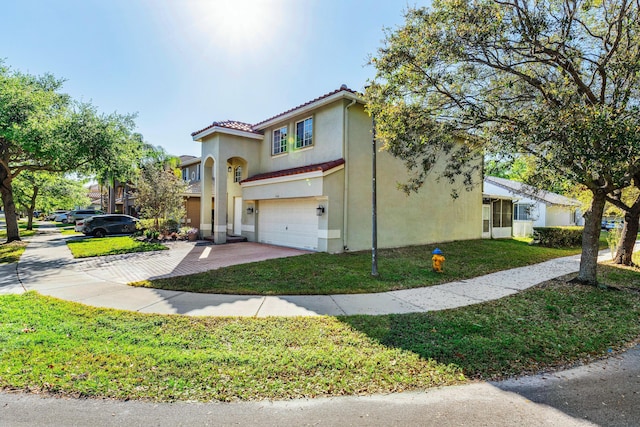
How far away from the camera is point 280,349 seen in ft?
14.5

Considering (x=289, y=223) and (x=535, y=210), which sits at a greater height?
(x=535, y=210)

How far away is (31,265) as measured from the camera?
35.7ft

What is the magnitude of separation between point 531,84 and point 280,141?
11.1 meters

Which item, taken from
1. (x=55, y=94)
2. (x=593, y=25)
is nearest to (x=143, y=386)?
(x=593, y=25)

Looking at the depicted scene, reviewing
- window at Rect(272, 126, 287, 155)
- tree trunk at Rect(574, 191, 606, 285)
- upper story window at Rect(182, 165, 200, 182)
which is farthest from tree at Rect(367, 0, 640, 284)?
upper story window at Rect(182, 165, 200, 182)

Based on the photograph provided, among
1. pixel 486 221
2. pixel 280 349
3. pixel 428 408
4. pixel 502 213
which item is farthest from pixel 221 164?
pixel 502 213

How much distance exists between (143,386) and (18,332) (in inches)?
122

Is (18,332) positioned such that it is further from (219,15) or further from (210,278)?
(219,15)

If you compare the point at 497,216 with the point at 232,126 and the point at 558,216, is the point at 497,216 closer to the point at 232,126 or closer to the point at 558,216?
the point at 558,216

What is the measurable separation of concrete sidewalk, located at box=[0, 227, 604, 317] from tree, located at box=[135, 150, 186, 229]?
19.2ft

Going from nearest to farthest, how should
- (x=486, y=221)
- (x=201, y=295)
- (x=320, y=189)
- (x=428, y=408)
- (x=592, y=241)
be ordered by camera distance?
1. (x=428, y=408)
2. (x=201, y=295)
3. (x=592, y=241)
4. (x=320, y=189)
5. (x=486, y=221)

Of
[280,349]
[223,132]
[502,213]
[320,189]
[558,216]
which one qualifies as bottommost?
[280,349]

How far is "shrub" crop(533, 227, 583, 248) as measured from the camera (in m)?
18.0

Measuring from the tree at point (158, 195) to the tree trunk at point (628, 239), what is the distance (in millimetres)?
21149
